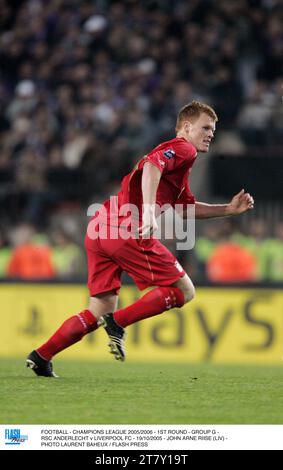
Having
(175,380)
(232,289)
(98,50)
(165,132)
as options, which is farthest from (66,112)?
(175,380)

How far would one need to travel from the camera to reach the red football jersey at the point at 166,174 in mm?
7418

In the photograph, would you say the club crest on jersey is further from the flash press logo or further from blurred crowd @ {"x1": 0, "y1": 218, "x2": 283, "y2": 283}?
blurred crowd @ {"x1": 0, "y1": 218, "x2": 283, "y2": 283}

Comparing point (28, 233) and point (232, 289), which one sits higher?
point (28, 233)

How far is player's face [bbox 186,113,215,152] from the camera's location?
777 cm

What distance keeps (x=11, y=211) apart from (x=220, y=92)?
382cm

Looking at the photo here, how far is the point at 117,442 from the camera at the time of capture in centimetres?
601

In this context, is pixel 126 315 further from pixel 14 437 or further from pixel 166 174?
pixel 14 437

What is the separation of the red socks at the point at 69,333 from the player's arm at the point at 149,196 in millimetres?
909

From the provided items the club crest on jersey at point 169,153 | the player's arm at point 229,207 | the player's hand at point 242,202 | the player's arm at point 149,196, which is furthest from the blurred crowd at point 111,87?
the player's arm at point 149,196

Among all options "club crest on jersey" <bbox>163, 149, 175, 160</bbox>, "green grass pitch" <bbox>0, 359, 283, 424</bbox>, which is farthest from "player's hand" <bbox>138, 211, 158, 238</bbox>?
"green grass pitch" <bbox>0, 359, 283, 424</bbox>

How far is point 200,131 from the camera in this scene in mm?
7773

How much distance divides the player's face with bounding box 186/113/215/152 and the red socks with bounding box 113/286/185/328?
3.40 feet

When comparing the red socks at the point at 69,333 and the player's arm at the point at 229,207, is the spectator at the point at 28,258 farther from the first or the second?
the red socks at the point at 69,333

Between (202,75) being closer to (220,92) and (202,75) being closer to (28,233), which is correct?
(220,92)
